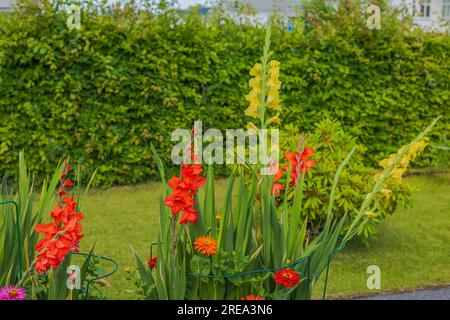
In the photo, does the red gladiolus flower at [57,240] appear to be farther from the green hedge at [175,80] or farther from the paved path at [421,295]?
the green hedge at [175,80]

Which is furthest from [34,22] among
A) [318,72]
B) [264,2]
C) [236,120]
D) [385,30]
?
[264,2]

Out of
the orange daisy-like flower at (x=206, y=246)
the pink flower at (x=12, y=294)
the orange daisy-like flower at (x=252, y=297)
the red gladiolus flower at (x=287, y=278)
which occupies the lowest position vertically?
the orange daisy-like flower at (x=252, y=297)

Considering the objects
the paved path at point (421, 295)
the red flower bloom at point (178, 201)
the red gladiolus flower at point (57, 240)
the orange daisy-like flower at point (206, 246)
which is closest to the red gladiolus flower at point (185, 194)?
the red flower bloom at point (178, 201)

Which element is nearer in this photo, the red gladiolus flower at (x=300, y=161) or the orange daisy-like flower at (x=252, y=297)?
the orange daisy-like flower at (x=252, y=297)

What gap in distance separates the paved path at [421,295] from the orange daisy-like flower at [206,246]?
7.98 feet

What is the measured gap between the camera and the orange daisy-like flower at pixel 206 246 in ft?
8.00

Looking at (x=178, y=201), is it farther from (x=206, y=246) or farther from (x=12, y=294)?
(x=12, y=294)

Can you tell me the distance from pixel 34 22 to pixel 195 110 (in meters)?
2.32

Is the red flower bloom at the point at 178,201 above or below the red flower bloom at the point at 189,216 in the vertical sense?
above

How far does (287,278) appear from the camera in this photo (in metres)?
2.46

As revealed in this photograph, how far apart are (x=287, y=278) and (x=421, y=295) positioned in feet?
8.30

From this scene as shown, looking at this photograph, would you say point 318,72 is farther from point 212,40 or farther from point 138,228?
point 138,228

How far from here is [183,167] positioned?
2.44 m

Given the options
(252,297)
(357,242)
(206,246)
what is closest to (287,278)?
(252,297)
